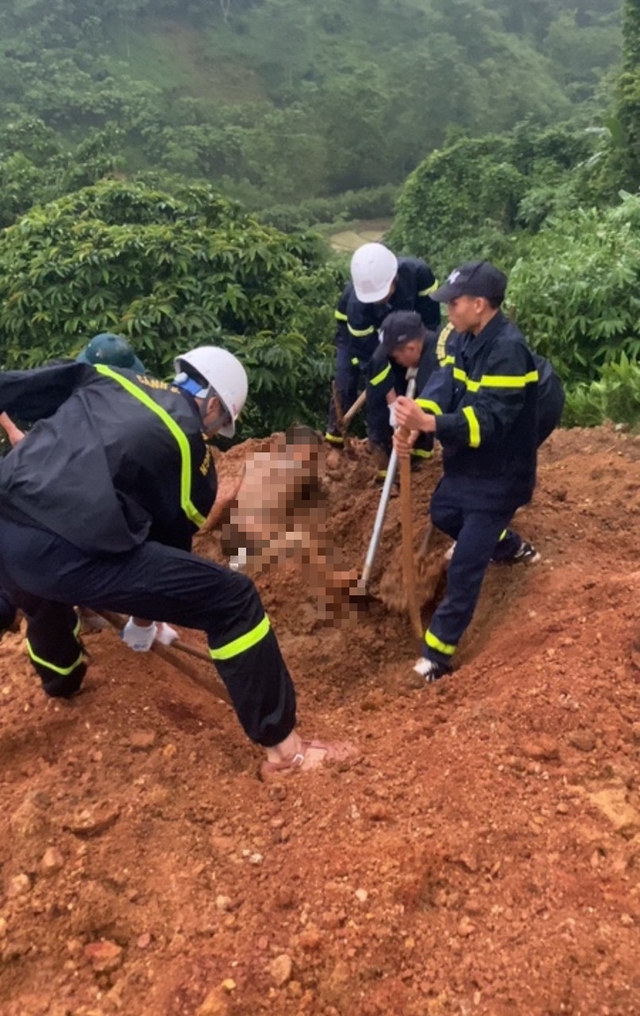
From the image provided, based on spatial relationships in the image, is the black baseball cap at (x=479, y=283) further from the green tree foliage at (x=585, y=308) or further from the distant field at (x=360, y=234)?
the distant field at (x=360, y=234)

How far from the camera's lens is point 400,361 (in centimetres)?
468

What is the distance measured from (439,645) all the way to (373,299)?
93.0 inches

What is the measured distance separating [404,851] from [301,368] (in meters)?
6.08

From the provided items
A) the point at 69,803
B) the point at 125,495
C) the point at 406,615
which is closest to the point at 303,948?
the point at 69,803

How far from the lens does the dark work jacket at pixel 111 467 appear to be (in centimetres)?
265

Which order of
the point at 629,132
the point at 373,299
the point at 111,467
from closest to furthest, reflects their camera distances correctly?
the point at 111,467, the point at 373,299, the point at 629,132

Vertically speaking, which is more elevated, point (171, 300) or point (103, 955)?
point (103, 955)

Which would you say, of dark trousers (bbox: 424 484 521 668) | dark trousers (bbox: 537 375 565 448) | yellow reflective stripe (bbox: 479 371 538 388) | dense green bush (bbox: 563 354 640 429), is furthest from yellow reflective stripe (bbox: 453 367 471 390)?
dense green bush (bbox: 563 354 640 429)

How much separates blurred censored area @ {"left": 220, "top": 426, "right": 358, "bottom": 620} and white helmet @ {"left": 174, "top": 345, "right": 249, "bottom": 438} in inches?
62.5

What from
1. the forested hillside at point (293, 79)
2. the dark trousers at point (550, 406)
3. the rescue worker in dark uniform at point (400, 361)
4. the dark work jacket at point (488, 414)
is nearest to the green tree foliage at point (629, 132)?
the rescue worker in dark uniform at point (400, 361)

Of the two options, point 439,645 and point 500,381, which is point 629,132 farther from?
point 439,645

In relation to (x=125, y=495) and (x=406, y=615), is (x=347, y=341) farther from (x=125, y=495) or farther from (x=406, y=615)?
(x=125, y=495)

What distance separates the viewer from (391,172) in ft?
102

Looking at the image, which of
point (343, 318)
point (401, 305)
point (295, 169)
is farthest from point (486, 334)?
point (295, 169)
